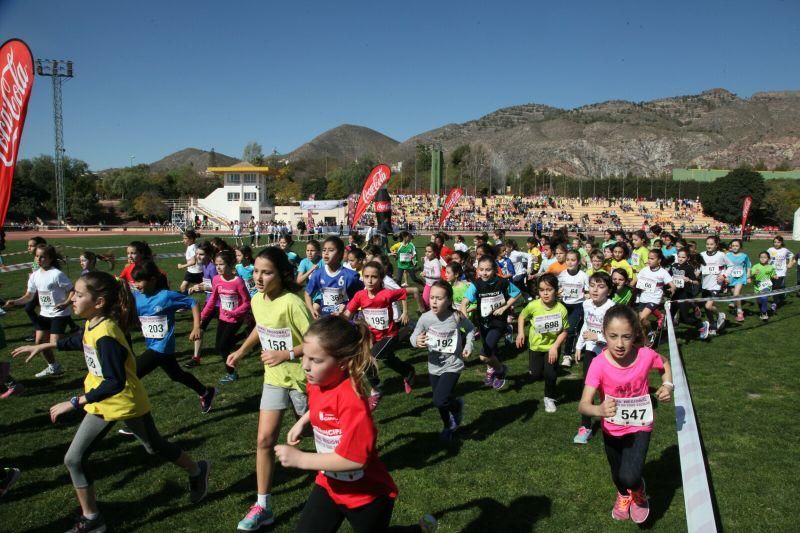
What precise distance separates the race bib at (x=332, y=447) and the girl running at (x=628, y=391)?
6.52ft

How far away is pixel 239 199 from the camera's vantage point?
7369cm

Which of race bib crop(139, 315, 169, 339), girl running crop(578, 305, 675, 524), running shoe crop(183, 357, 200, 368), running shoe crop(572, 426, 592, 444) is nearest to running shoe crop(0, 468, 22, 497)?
race bib crop(139, 315, 169, 339)

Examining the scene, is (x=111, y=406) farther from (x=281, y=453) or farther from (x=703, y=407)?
(x=703, y=407)

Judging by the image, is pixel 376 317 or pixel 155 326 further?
pixel 376 317

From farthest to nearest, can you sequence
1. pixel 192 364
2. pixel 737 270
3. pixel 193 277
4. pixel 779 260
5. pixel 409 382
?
pixel 779 260, pixel 737 270, pixel 193 277, pixel 192 364, pixel 409 382

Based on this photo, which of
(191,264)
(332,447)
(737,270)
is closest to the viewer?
(332,447)

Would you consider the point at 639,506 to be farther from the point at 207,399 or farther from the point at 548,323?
the point at 207,399

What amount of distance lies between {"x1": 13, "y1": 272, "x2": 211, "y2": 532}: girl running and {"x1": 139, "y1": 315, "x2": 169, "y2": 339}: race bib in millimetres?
1757

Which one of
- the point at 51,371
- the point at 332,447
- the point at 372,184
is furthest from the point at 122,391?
the point at 372,184

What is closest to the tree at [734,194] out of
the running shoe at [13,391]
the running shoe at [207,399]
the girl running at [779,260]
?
the girl running at [779,260]

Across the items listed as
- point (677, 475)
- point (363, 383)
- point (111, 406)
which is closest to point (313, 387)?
point (363, 383)

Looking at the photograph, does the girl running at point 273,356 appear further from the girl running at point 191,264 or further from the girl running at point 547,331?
the girl running at point 191,264

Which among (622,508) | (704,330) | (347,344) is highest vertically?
(347,344)

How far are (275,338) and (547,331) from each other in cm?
361
